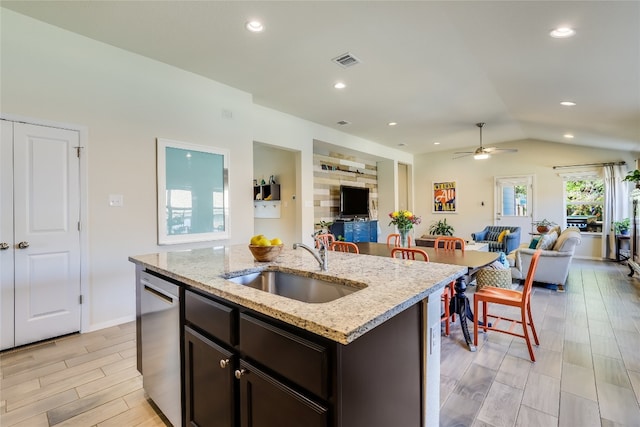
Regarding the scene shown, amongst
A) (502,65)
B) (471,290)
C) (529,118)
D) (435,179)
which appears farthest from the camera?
(435,179)

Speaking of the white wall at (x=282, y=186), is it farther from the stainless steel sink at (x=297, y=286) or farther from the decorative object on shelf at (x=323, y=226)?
the stainless steel sink at (x=297, y=286)

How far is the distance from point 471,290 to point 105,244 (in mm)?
4667

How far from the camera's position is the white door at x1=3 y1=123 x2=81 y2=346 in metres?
2.64

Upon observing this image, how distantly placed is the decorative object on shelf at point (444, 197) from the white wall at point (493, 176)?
13cm

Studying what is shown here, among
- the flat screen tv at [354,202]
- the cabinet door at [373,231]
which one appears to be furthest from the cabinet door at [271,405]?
the cabinet door at [373,231]

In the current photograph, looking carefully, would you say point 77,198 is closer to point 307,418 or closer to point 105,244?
point 105,244

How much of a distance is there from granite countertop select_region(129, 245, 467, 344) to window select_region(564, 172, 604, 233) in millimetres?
7685

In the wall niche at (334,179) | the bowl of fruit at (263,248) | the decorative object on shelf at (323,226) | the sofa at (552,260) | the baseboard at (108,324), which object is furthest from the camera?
the wall niche at (334,179)

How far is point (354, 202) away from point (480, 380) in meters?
5.39

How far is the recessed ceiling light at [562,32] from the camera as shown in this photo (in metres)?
2.38

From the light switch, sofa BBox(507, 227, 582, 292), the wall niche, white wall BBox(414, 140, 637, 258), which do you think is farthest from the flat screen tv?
the light switch

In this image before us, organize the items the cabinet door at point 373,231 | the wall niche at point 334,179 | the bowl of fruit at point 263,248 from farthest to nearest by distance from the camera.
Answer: the cabinet door at point 373,231 < the wall niche at point 334,179 < the bowl of fruit at point 263,248

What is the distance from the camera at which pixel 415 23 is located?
104 inches

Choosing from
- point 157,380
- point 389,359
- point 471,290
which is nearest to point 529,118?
point 471,290
